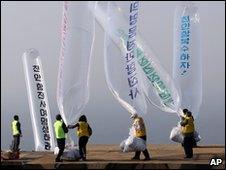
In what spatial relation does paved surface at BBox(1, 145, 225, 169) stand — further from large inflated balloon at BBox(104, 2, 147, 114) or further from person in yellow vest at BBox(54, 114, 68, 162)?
large inflated balloon at BBox(104, 2, 147, 114)

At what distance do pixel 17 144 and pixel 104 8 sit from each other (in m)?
5.17

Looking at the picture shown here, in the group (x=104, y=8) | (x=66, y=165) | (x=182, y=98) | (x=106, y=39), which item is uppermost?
(x=104, y=8)

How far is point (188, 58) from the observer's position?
2070 centimetres

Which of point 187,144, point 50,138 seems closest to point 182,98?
point 187,144

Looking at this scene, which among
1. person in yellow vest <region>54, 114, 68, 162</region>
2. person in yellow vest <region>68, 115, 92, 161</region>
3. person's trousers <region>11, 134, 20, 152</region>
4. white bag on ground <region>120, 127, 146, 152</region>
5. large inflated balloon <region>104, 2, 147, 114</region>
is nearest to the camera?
person in yellow vest <region>54, 114, 68, 162</region>

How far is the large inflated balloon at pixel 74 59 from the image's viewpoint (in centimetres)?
1709

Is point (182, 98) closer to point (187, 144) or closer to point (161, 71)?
point (161, 71)

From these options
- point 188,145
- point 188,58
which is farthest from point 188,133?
point 188,58

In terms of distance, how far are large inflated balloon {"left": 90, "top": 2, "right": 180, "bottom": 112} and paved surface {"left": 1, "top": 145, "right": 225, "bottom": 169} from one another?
176 centimetres

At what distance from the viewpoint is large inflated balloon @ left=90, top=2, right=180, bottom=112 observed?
1867 cm

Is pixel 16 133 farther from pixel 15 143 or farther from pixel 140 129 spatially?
pixel 140 129

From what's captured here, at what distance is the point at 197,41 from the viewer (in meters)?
20.8

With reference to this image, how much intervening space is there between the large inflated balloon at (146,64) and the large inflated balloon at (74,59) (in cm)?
139

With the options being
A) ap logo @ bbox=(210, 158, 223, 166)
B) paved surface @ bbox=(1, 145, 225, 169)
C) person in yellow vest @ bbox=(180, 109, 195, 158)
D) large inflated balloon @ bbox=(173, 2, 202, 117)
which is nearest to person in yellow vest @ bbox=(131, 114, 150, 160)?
paved surface @ bbox=(1, 145, 225, 169)
